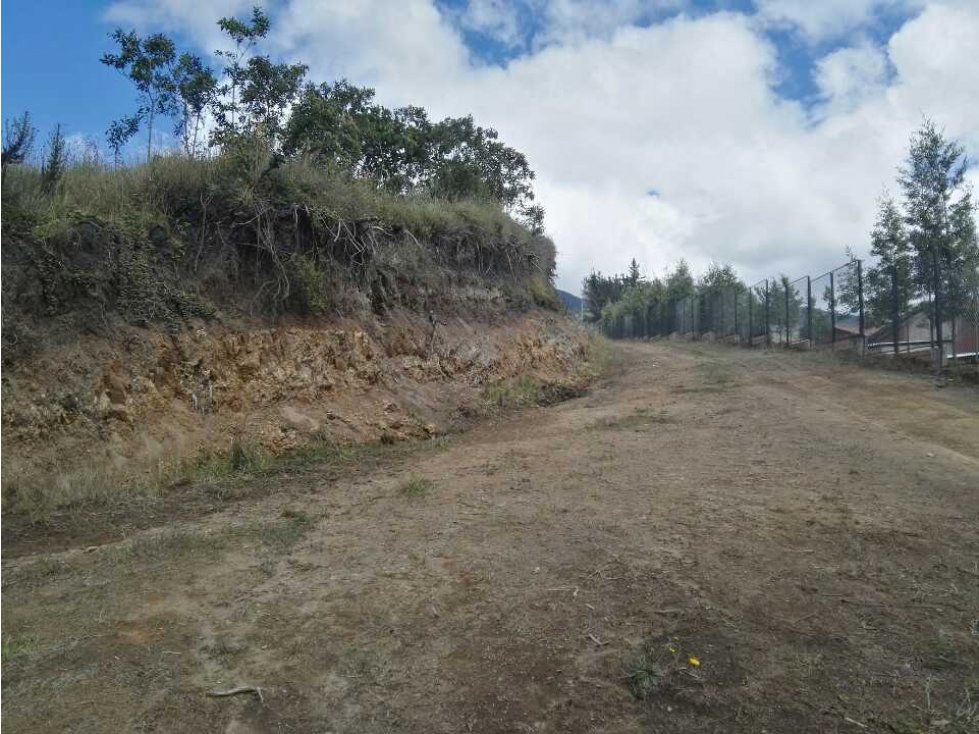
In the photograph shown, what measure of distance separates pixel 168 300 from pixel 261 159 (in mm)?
2768

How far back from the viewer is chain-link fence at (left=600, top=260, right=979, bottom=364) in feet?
44.4

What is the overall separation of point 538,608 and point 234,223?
23.6ft

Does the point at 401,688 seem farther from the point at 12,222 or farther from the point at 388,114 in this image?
the point at 388,114

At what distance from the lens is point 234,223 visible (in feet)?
29.8

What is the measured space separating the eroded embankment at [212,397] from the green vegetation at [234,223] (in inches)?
15.3

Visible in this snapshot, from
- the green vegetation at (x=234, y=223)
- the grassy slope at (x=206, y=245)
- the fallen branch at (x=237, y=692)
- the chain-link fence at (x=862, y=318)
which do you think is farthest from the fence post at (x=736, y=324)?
the fallen branch at (x=237, y=692)

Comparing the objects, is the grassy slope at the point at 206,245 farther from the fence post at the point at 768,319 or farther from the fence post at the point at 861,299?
the fence post at the point at 768,319

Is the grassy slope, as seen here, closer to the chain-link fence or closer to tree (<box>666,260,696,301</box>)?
the chain-link fence

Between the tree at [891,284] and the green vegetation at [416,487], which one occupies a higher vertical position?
the tree at [891,284]

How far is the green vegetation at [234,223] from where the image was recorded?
733cm

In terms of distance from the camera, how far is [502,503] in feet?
19.7

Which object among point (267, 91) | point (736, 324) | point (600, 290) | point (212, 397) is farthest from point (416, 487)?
point (600, 290)

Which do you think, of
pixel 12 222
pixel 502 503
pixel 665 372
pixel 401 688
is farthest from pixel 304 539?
pixel 665 372

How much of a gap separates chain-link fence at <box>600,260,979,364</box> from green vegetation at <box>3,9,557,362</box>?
8934 mm
